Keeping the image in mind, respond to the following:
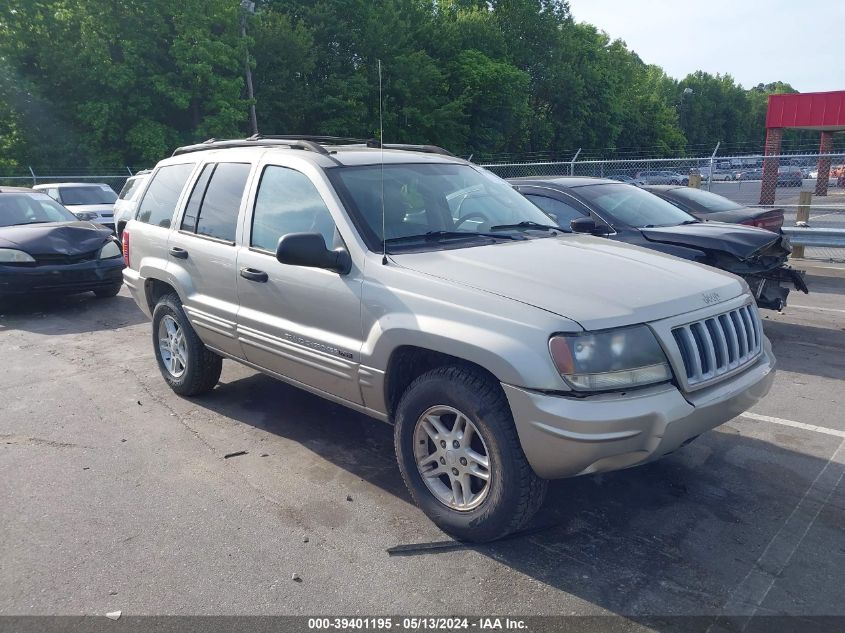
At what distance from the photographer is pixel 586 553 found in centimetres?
338

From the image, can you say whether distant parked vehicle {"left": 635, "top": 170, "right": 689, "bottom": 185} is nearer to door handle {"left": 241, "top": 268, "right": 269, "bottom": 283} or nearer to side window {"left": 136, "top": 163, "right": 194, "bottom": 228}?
side window {"left": 136, "top": 163, "right": 194, "bottom": 228}

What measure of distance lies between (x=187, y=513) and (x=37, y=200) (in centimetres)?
826

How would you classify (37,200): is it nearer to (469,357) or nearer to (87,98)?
(469,357)

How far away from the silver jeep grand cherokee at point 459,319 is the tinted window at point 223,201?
0.02 metres

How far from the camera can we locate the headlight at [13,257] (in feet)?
28.8

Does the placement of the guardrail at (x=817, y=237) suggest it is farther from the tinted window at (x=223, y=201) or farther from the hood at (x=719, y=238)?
the tinted window at (x=223, y=201)

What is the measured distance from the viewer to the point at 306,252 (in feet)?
12.3

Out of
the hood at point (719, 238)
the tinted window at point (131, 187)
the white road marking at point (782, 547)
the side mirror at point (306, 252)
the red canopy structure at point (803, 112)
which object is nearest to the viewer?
the white road marking at point (782, 547)

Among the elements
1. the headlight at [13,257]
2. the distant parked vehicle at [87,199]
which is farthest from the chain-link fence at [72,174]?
the headlight at [13,257]

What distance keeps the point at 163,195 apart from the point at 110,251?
14.1ft

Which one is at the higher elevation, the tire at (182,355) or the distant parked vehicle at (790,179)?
the distant parked vehicle at (790,179)

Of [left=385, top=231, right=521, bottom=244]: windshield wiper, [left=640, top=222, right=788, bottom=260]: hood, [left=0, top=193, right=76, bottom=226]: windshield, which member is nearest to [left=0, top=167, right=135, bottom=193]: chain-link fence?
[left=0, top=193, right=76, bottom=226]: windshield

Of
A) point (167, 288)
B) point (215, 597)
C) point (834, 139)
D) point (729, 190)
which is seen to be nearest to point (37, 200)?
point (167, 288)

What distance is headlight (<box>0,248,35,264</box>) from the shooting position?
877 centimetres
